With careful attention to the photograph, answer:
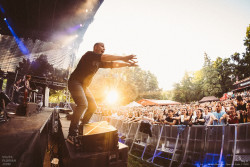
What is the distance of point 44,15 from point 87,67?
662 cm

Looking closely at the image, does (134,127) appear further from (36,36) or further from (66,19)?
(36,36)

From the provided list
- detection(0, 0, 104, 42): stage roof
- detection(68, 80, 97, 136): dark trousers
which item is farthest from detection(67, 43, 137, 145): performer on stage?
detection(0, 0, 104, 42): stage roof

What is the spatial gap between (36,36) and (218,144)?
38.0 feet

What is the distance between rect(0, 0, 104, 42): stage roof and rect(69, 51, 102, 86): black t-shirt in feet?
16.4

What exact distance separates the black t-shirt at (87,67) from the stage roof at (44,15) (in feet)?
16.4

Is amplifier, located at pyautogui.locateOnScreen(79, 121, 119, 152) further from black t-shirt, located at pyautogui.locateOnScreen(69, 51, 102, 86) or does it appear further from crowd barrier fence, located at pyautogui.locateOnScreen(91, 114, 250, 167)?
crowd barrier fence, located at pyautogui.locateOnScreen(91, 114, 250, 167)

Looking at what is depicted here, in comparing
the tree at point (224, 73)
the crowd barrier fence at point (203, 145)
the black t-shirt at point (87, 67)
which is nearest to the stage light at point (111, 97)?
the crowd barrier fence at point (203, 145)

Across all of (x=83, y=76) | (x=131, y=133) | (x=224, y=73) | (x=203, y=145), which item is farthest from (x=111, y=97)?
(x=224, y=73)

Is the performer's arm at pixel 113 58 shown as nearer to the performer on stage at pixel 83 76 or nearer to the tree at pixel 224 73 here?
the performer on stage at pixel 83 76

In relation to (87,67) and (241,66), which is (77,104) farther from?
(241,66)

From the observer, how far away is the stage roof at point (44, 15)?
5867 millimetres

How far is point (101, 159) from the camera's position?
1624 mm

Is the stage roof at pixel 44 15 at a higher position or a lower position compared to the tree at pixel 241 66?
lower

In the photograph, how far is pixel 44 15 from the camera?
680 cm
